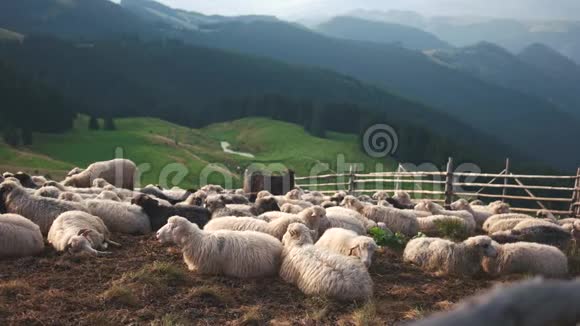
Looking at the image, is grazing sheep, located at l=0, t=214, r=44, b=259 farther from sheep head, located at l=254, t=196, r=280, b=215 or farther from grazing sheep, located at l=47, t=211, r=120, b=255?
sheep head, located at l=254, t=196, r=280, b=215

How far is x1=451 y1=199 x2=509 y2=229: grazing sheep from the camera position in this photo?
14.8 meters

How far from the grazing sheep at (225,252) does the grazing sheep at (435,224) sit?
5494 millimetres

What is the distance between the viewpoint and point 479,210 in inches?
608

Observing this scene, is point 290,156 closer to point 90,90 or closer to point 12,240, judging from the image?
point 12,240

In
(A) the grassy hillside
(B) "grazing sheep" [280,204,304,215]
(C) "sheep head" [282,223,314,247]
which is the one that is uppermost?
(C) "sheep head" [282,223,314,247]

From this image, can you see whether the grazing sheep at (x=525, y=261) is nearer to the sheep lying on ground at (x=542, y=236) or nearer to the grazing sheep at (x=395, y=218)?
the sheep lying on ground at (x=542, y=236)

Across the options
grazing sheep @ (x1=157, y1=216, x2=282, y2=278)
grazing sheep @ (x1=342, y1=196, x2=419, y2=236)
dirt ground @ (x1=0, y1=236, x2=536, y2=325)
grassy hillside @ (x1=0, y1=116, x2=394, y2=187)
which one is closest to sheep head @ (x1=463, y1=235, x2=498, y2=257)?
dirt ground @ (x1=0, y1=236, x2=536, y2=325)

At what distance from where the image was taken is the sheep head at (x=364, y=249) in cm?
764

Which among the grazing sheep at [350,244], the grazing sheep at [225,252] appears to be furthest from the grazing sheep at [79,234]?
the grazing sheep at [350,244]

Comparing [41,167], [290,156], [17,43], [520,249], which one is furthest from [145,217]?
[17,43]

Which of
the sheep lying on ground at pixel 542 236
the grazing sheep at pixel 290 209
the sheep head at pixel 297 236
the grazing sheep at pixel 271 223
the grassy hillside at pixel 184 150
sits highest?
the sheep head at pixel 297 236

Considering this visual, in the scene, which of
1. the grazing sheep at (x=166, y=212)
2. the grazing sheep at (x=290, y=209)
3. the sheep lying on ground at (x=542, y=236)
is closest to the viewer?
the sheep lying on ground at (x=542, y=236)

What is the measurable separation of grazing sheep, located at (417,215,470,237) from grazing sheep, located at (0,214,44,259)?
331 inches

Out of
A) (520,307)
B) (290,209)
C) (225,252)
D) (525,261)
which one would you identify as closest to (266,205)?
(290,209)
